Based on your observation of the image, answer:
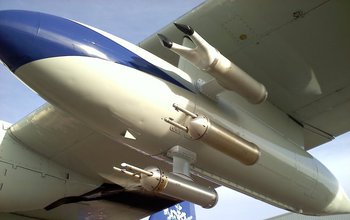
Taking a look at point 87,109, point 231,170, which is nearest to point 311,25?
point 231,170

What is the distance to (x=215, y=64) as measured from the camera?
5.00 meters

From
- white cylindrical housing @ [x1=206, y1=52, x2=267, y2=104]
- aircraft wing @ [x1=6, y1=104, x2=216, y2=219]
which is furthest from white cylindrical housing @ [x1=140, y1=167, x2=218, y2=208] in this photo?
aircraft wing @ [x1=6, y1=104, x2=216, y2=219]

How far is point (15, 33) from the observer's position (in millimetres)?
4801

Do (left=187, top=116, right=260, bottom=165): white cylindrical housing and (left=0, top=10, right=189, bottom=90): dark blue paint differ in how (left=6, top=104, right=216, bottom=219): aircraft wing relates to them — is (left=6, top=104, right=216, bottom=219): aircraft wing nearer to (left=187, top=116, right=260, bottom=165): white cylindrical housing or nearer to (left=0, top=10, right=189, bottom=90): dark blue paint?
(left=0, top=10, right=189, bottom=90): dark blue paint

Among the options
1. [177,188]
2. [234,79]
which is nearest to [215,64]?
[234,79]

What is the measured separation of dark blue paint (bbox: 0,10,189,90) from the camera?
4.82 meters

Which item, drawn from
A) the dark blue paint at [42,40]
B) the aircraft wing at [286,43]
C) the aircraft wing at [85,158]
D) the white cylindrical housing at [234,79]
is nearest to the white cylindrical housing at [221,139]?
the white cylindrical housing at [234,79]

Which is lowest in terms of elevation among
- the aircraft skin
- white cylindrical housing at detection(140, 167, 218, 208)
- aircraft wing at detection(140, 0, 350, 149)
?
white cylindrical housing at detection(140, 167, 218, 208)

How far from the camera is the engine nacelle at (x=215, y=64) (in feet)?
16.1

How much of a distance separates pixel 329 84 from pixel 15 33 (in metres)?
4.96

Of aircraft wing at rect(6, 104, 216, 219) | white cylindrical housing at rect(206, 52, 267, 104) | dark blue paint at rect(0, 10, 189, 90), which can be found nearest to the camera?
dark blue paint at rect(0, 10, 189, 90)

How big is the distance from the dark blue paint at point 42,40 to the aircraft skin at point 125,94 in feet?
0.04

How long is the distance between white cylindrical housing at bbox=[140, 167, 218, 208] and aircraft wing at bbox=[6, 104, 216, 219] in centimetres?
256

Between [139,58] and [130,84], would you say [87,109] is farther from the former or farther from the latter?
[139,58]
